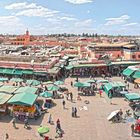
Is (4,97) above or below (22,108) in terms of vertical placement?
above

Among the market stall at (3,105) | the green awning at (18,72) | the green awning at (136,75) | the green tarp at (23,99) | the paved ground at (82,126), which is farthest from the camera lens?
the green awning at (18,72)

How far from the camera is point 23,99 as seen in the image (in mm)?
23516

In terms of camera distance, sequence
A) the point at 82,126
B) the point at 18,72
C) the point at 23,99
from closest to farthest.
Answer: the point at 82,126 → the point at 23,99 → the point at 18,72

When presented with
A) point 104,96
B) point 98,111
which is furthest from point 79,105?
point 104,96

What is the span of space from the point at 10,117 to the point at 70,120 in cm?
456

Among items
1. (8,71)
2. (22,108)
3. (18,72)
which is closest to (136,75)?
(18,72)

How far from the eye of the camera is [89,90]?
33031 mm

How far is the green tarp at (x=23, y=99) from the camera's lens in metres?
23.0

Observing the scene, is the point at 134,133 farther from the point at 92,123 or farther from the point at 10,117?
the point at 10,117

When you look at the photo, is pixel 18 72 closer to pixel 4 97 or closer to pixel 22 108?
pixel 4 97

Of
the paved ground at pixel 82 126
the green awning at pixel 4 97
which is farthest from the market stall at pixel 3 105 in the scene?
the paved ground at pixel 82 126

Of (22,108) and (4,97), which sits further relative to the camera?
(4,97)

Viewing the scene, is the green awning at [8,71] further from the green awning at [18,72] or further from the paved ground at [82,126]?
the paved ground at [82,126]

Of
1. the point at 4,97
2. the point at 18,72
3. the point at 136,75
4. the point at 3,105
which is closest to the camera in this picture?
the point at 3,105
